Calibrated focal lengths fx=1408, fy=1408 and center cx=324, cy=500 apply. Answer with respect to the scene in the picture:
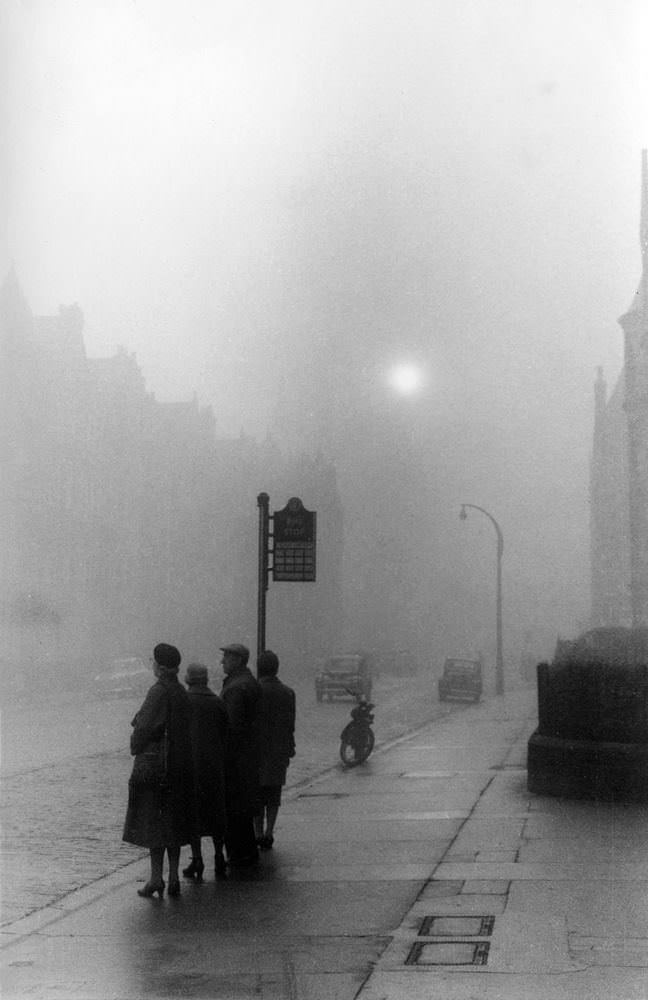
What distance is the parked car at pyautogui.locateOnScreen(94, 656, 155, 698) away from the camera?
42.4 meters

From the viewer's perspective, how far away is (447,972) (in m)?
6.49

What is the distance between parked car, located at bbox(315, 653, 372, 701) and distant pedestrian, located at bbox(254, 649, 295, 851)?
1191 inches

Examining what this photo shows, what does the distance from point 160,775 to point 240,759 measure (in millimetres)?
1397

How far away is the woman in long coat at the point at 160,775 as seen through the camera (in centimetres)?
899

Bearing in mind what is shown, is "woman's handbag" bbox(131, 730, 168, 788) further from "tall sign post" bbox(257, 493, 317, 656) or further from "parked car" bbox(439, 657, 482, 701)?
"parked car" bbox(439, 657, 482, 701)

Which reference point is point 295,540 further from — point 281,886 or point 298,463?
point 298,463

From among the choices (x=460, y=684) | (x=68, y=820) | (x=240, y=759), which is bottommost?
(x=68, y=820)

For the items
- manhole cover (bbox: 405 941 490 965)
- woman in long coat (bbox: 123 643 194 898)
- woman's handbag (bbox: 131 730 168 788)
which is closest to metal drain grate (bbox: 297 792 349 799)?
woman in long coat (bbox: 123 643 194 898)

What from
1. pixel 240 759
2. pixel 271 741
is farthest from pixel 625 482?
pixel 240 759

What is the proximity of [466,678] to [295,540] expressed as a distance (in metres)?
30.1

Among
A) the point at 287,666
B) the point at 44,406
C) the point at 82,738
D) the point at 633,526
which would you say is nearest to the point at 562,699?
the point at 82,738

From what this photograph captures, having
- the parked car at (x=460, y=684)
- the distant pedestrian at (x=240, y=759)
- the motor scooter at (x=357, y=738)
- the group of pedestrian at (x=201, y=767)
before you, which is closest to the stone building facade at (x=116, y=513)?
the parked car at (x=460, y=684)

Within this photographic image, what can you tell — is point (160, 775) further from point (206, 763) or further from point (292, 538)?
point (292, 538)

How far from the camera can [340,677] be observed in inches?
1702
